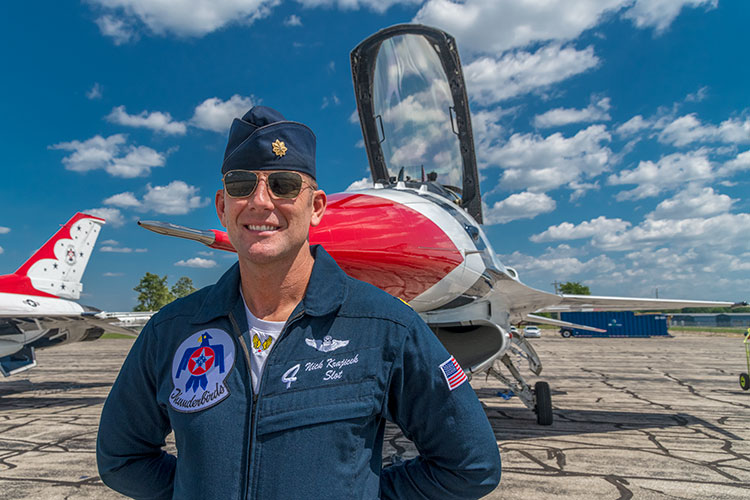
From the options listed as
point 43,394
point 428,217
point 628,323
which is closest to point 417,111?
point 428,217

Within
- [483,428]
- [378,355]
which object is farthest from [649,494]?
[378,355]

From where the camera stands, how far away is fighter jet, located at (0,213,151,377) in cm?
1092

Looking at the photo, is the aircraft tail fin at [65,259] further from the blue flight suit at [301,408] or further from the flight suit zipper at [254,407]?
the flight suit zipper at [254,407]

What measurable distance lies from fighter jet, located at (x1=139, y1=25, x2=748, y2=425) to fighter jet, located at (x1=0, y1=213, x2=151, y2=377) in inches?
362

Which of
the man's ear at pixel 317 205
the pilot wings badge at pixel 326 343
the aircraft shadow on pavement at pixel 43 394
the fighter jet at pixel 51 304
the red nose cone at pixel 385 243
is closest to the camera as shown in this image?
the pilot wings badge at pixel 326 343

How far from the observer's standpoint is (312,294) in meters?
1.36

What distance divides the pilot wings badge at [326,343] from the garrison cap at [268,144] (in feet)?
1.64

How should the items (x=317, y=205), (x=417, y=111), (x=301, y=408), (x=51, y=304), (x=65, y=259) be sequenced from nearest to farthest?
(x=301, y=408) → (x=317, y=205) → (x=417, y=111) → (x=51, y=304) → (x=65, y=259)

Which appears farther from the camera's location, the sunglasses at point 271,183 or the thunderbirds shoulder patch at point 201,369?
the sunglasses at point 271,183

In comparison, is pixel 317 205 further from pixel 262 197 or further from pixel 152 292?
pixel 152 292

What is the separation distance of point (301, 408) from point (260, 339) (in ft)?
0.84

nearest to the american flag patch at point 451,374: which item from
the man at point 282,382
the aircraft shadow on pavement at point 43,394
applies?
the man at point 282,382

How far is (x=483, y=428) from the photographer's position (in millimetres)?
1338

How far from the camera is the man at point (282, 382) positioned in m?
1.21
